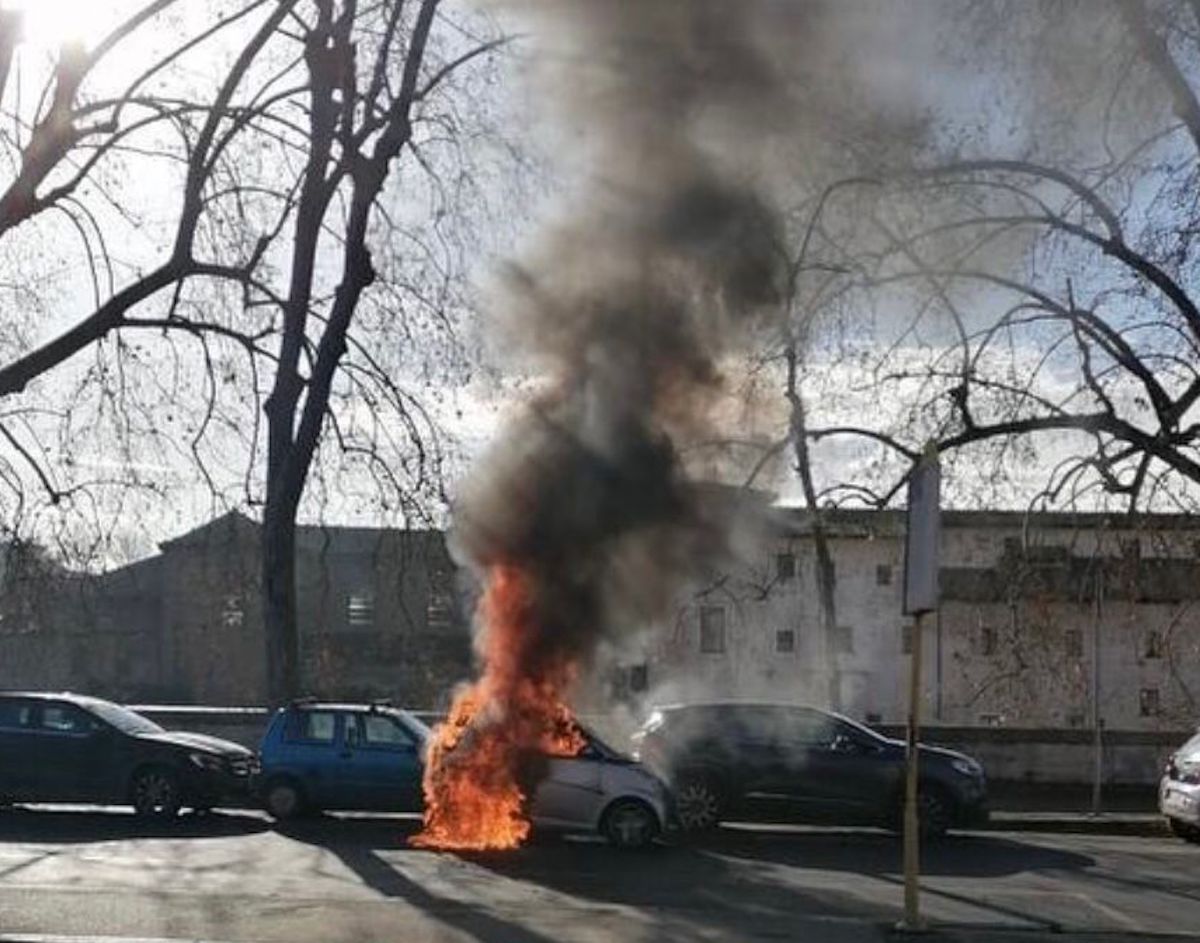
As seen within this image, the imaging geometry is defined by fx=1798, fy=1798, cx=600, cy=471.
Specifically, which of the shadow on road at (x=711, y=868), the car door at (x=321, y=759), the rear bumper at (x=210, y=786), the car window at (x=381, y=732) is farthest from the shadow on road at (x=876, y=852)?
the rear bumper at (x=210, y=786)

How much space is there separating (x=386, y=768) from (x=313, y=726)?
1.11m

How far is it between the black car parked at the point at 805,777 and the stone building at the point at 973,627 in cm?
136

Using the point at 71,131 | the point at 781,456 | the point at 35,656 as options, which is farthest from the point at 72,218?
the point at 35,656

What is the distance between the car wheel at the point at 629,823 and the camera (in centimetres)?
1778

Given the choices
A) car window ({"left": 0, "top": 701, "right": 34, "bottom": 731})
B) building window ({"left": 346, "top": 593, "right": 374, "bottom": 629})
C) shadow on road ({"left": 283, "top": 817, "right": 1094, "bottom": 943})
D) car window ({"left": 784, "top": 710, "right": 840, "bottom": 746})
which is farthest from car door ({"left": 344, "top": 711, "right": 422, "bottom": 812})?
building window ({"left": 346, "top": 593, "right": 374, "bottom": 629})

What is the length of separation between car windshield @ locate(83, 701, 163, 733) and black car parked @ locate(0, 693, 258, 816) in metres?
0.03

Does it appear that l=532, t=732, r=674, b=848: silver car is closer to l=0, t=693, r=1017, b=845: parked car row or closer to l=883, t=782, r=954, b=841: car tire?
l=0, t=693, r=1017, b=845: parked car row

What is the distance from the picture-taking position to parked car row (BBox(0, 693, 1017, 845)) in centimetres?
2017

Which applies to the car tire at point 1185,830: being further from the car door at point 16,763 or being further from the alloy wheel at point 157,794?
the car door at point 16,763

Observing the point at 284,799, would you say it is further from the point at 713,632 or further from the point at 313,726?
the point at 713,632

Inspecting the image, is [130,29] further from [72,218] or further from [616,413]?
[616,413]

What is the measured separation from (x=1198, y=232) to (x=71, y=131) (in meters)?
12.6

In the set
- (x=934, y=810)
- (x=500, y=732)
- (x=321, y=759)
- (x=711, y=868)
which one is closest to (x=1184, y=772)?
(x=934, y=810)

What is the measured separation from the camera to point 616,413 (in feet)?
54.7
